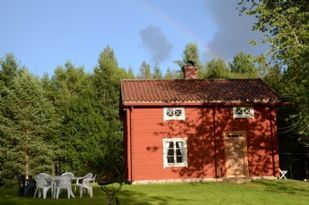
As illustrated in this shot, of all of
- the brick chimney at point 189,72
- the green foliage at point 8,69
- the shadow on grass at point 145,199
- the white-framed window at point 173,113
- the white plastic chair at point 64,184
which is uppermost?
the green foliage at point 8,69

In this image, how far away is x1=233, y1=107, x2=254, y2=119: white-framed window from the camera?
2398 cm

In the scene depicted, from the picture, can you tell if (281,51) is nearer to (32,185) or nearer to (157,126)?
(157,126)

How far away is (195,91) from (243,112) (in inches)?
116

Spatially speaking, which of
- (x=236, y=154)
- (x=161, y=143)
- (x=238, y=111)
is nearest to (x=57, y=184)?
(x=161, y=143)

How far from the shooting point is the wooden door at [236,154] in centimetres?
2359

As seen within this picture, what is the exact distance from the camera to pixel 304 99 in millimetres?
18688

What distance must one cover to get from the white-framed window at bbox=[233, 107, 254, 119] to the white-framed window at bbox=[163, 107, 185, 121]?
288 centimetres

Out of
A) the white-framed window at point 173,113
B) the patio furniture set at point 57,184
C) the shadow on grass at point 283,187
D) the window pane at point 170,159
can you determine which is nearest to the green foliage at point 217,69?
the white-framed window at point 173,113

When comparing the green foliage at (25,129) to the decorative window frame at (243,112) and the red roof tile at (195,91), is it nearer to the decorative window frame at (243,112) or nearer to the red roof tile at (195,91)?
the red roof tile at (195,91)

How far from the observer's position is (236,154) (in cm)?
2378

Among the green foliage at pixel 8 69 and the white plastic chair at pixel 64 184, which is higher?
the green foliage at pixel 8 69

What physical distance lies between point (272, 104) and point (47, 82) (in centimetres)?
2698

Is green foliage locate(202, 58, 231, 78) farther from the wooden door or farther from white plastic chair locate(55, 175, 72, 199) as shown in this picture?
white plastic chair locate(55, 175, 72, 199)

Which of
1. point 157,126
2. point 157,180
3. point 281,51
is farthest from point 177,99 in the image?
point 281,51
